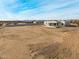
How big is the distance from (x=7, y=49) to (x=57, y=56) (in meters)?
4.40

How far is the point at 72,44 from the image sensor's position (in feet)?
48.2

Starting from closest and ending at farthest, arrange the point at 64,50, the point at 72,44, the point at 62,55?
the point at 62,55
the point at 64,50
the point at 72,44

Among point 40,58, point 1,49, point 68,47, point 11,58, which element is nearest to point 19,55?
point 11,58

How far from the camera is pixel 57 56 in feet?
42.4

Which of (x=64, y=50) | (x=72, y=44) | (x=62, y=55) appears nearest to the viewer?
(x=62, y=55)

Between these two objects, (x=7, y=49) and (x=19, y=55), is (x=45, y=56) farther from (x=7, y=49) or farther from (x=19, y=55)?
(x=7, y=49)

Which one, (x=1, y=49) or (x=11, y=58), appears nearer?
(x=11, y=58)

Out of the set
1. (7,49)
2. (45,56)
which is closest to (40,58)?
(45,56)

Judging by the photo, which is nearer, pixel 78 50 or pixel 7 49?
pixel 78 50

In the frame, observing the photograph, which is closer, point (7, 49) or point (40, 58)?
point (40, 58)

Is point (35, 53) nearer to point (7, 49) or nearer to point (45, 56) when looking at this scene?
point (45, 56)

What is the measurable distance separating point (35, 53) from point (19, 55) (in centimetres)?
113

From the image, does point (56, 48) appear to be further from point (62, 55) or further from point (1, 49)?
point (1, 49)

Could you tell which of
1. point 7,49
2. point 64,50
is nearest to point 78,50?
point 64,50
